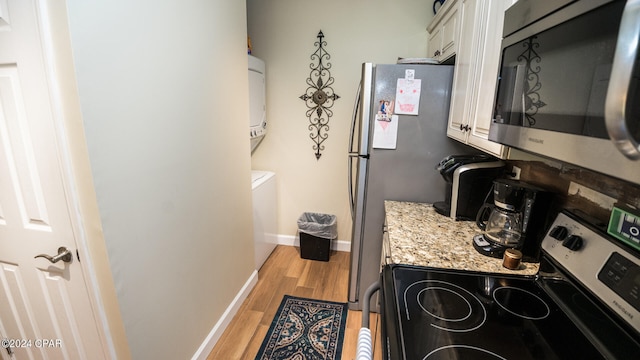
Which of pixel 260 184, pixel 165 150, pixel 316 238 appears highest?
pixel 165 150

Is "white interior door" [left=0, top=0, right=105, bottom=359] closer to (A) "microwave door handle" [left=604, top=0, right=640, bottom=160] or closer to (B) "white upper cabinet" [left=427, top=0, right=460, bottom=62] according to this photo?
(A) "microwave door handle" [left=604, top=0, right=640, bottom=160]

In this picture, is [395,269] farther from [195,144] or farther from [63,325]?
[63,325]

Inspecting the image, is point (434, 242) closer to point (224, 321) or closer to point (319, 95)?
point (224, 321)

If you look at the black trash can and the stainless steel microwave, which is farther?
the black trash can

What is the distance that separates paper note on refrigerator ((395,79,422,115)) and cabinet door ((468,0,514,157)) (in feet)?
1.56

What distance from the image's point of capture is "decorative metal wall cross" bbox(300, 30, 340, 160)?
8.98ft

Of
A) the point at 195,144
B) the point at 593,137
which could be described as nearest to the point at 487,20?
the point at 593,137

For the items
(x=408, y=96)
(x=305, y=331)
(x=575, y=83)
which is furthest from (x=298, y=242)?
(x=575, y=83)

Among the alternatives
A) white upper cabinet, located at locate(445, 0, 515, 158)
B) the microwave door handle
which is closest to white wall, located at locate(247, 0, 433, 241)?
white upper cabinet, located at locate(445, 0, 515, 158)

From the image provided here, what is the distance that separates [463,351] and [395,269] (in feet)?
1.28

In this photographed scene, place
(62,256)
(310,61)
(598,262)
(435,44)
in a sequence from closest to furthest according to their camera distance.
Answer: (598,262) < (62,256) < (435,44) < (310,61)

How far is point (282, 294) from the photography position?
2385 mm

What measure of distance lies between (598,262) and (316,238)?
2.27m

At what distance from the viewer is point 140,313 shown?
1.23m
